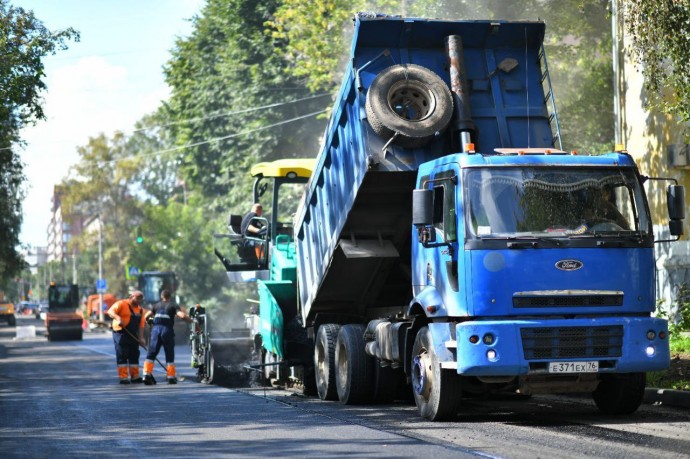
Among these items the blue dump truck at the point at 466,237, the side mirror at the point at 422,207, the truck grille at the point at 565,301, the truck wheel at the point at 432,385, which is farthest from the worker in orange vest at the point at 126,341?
the truck grille at the point at 565,301

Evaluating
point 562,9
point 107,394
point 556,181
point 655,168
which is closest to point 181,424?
point 556,181

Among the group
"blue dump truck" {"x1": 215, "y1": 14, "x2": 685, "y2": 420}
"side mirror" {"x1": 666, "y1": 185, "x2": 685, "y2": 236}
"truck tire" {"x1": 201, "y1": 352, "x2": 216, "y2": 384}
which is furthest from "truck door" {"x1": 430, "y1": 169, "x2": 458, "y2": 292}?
"truck tire" {"x1": 201, "y1": 352, "x2": 216, "y2": 384}

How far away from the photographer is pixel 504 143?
43.5 ft

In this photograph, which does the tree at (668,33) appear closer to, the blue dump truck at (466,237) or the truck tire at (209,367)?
the blue dump truck at (466,237)

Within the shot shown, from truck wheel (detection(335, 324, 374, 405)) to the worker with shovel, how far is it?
254 inches

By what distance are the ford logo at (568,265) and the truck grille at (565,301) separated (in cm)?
27

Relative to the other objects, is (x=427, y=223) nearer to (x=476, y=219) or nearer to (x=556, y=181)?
(x=476, y=219)

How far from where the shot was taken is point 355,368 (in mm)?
14422

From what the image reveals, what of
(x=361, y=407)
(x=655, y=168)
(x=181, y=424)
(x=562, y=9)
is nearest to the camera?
(x=181, y=424)

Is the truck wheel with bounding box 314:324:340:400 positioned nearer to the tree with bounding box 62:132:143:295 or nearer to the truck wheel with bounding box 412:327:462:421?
the truck wheel with bounding box 412:327:462:421

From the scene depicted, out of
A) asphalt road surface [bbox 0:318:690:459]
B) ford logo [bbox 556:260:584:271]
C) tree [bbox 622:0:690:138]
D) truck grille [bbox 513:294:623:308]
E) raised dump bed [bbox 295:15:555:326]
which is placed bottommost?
asphalt road surface [bbox 0:318:690:459]

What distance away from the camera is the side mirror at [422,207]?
11812 mm

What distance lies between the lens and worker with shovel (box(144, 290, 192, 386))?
20516 millimetres

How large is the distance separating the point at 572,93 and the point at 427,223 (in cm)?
1788
